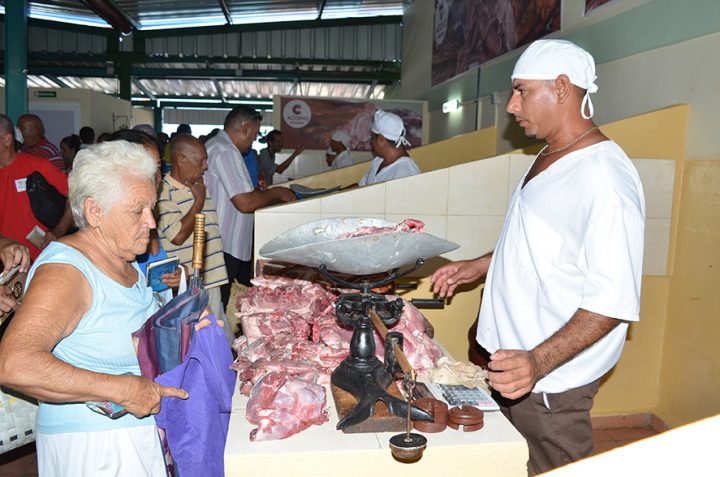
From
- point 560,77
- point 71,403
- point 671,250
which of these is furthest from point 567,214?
point 671,250

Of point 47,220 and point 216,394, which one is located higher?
point 47,220

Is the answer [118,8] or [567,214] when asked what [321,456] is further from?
[118,8]

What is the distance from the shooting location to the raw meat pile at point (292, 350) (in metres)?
1.76

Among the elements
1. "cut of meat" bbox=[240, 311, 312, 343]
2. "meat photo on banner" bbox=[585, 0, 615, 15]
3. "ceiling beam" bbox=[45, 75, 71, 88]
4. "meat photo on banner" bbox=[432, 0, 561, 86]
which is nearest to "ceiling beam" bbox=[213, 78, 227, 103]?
"ceiling beam" bbox=[45, 75, 71, 88]

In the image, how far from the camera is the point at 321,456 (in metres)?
1.64

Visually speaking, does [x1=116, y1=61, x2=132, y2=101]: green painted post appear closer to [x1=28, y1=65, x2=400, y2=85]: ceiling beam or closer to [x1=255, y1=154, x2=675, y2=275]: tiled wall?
[x1=28, y1=65, x2=400, y2=85]: ceiling beam

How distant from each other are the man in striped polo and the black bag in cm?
90

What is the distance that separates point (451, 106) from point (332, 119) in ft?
7.80

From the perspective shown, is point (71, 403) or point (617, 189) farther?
point (617, 189)

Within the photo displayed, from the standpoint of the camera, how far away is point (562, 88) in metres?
2.16

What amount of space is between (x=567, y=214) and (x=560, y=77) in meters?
0.51

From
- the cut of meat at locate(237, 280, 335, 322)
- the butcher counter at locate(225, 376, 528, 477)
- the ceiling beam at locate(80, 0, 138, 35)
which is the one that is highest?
the ceiling beam at locate(80, 0, 138, 35)

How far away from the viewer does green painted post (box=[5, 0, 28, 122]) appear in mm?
7465

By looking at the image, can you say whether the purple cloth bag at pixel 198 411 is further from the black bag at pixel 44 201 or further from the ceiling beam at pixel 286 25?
the ceiling beam at pixel 286 25
